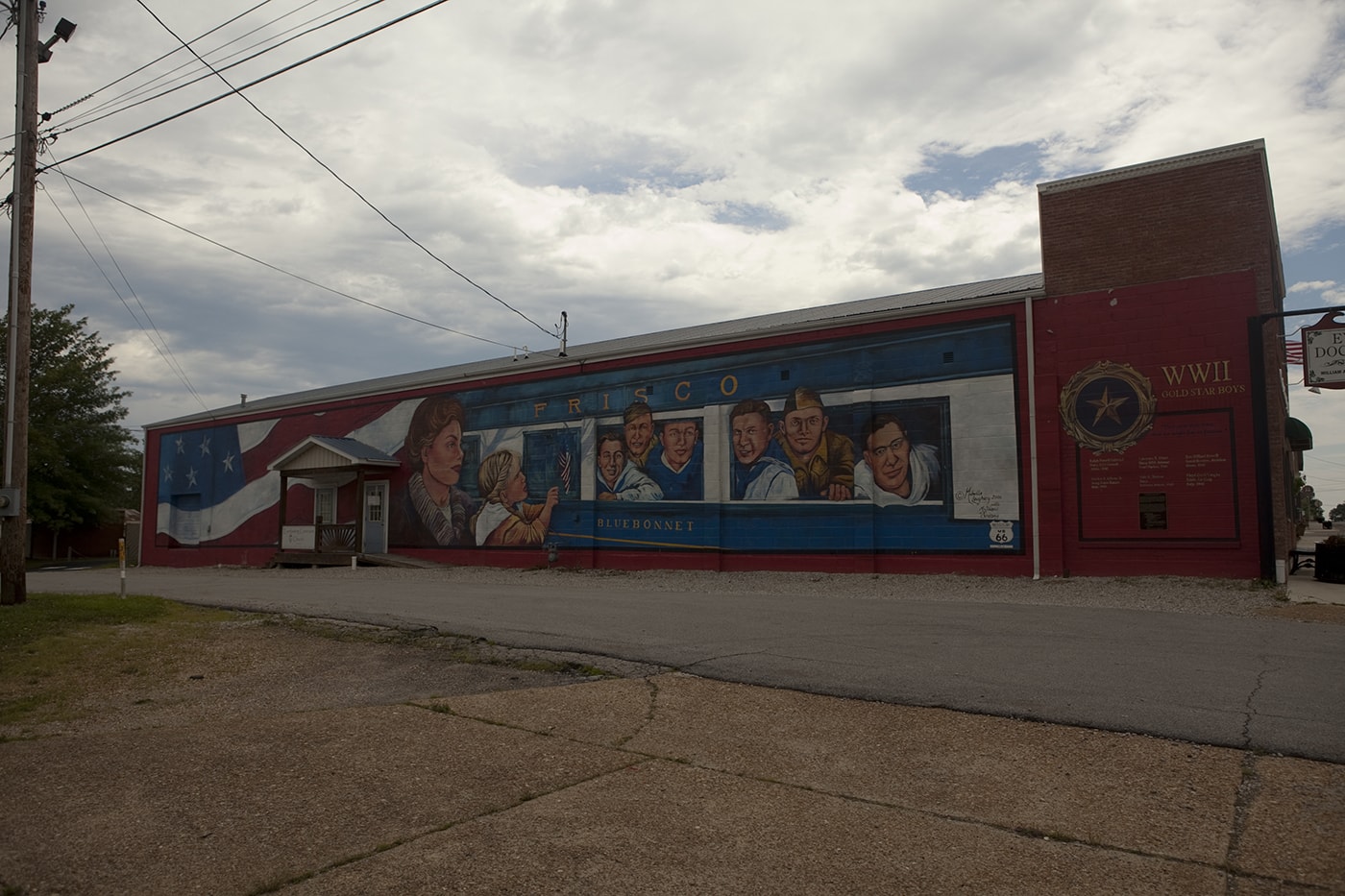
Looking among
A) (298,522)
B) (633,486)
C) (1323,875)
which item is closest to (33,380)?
(298,522)

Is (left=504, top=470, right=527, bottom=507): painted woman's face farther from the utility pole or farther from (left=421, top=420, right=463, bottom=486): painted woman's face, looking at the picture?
the utility pole

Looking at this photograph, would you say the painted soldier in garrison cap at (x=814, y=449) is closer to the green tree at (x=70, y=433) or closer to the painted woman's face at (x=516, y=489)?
the painted woman's face at (x=516, y=489)

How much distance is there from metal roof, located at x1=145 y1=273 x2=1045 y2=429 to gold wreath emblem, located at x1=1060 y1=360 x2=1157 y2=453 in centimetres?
187

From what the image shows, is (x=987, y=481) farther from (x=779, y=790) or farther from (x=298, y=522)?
(x=298, y=522)

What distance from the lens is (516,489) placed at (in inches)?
987

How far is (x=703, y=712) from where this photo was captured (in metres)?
6.71

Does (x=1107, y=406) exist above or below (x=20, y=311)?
below

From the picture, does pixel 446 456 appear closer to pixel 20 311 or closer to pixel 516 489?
pixel 516 489

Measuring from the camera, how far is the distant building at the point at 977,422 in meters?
16.1

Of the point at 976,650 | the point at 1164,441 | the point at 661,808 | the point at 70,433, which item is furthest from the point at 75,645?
the point at 70,433

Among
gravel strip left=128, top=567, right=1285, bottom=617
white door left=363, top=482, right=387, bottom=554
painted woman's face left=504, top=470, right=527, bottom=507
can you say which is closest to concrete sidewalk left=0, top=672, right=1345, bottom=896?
A: gravel strip left=128, top=567, right=1285, bottom=617

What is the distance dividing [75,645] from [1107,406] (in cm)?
1582

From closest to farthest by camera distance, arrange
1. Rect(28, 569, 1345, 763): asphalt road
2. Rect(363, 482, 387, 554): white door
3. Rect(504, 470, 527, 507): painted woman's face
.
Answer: Rect(28, 569, 1345, 763): asphalt road, Rect(504, 470, 527, 507): painted woman's face, Rect(363, 482, 387, 554): white door

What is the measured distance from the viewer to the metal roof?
19016 millimetres
